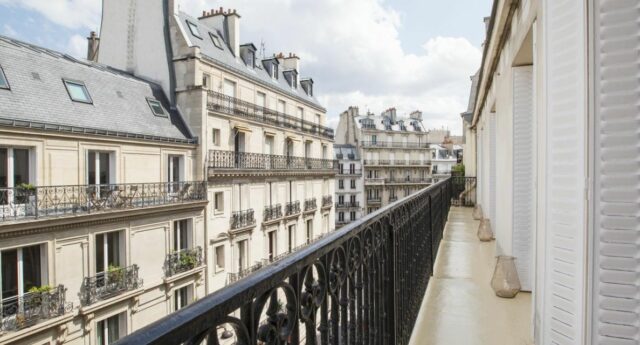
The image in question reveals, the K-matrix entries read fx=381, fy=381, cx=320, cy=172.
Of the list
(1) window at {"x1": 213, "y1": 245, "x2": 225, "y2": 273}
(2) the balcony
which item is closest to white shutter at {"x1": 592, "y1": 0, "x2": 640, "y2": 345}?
(2) the balcony

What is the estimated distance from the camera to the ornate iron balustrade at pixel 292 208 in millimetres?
23328

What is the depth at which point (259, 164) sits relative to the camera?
2077 cm

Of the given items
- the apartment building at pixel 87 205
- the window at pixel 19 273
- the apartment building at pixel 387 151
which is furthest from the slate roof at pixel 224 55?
the apartment building at pixel 387 151

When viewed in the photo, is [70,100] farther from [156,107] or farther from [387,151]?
[387,151]

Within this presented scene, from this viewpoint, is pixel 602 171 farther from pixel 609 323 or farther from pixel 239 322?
pixel 239 322

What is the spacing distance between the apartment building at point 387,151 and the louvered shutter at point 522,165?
1705 inches

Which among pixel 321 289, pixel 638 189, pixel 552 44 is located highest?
pixel 552 44

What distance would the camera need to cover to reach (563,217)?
7.09 ft

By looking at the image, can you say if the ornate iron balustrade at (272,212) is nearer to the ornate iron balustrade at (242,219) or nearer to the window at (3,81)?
the ornate iron balustrade at (242,219)

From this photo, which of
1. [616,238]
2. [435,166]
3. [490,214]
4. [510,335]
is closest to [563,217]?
[616,238]

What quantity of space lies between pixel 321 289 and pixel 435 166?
56.8 metres

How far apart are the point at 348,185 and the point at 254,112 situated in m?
27.7

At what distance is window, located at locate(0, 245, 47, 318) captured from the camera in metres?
9.56

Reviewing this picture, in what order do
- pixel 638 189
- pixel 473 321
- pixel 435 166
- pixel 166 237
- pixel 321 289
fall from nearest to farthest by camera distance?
1. pixel 321 289
2. pixel 638 189
3. pixel 473 321
4. pixel 166 237
5. pixel 435 166
